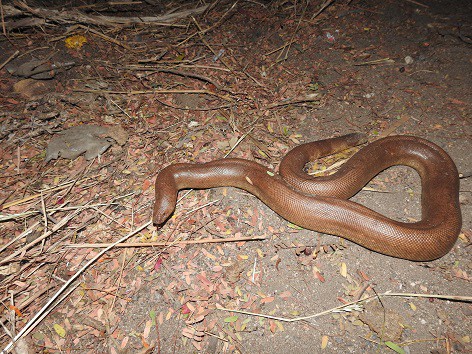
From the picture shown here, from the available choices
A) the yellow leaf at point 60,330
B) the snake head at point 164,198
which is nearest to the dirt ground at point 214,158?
the yellow leaf at point 60,330

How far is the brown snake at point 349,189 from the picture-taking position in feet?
11.7

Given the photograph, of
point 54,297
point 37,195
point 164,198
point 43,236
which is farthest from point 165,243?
point 37,195

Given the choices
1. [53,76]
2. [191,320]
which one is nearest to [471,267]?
[191,320]

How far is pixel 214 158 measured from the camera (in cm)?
489

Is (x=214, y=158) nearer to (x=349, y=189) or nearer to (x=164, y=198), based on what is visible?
(x=164, y=198)

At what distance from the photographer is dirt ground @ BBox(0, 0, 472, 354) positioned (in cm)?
328

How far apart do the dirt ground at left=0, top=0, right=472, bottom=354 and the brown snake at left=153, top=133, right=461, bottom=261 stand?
0.23m

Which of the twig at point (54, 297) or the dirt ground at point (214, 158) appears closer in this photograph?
the twig at point (54, 297)

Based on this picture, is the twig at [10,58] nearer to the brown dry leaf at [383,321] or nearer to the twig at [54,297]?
the twig at [54,297]

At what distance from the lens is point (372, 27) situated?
22.0 feet

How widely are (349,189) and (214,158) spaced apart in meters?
2.21

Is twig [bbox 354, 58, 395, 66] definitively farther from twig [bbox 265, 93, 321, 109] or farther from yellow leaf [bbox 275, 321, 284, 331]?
yellow leaf [bbox 275, 321, 284, 331]

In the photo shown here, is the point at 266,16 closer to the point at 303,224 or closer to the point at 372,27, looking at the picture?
the point at 372,27

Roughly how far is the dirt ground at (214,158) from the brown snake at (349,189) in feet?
0.74
